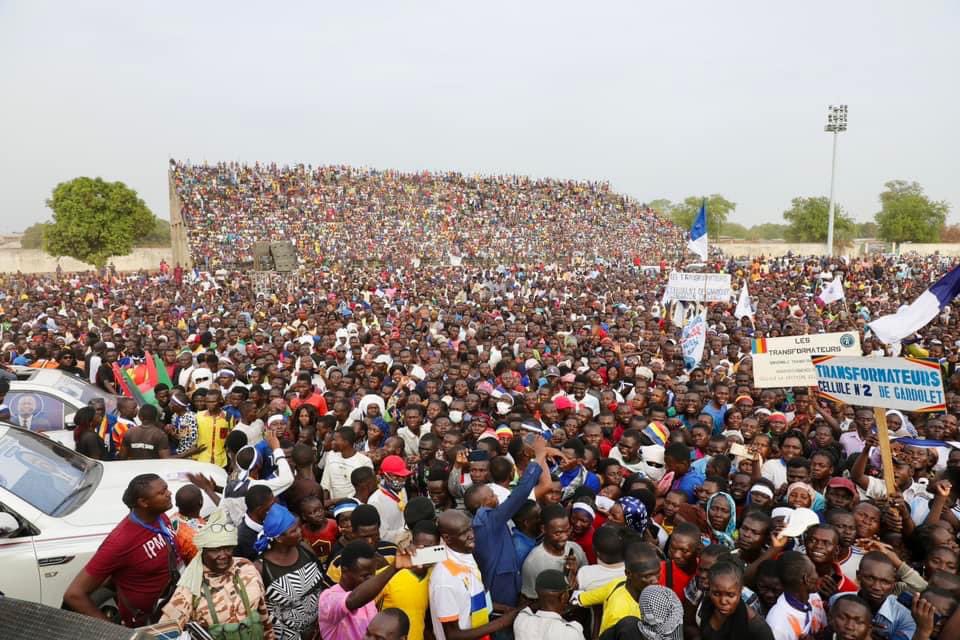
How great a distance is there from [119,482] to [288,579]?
2076 mm

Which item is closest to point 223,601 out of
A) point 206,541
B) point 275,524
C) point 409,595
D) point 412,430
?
point 206,541

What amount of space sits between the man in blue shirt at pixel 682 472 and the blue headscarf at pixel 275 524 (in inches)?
A: 106

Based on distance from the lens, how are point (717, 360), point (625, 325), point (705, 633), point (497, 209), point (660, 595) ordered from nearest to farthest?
point (660, 595) → point (705, 633) → point (717, 360) → point (625, 325) → point (497, 209)

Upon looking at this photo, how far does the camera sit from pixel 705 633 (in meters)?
2.93

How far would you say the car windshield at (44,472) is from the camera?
395 cm

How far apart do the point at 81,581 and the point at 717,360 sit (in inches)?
329

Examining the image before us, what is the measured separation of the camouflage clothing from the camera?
2.89 meters

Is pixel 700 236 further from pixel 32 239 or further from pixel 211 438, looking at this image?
pixel 32 239

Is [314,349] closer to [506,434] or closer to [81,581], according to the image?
[506,434]

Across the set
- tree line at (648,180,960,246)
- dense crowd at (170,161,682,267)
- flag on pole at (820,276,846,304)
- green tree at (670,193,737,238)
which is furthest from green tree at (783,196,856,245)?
flag on pole at (820,276,846,304)

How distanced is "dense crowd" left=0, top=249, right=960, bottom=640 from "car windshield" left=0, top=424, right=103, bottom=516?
455 millimetres

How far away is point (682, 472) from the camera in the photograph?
4715 mm

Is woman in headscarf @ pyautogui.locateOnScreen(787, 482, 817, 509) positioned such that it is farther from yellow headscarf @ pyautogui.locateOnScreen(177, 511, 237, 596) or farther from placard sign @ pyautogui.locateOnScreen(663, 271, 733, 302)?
placard sign @ pyautogui.locateOnScreen(663, 271, 733, 302)

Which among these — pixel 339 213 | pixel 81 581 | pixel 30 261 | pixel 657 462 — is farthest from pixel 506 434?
pixel 30 261
